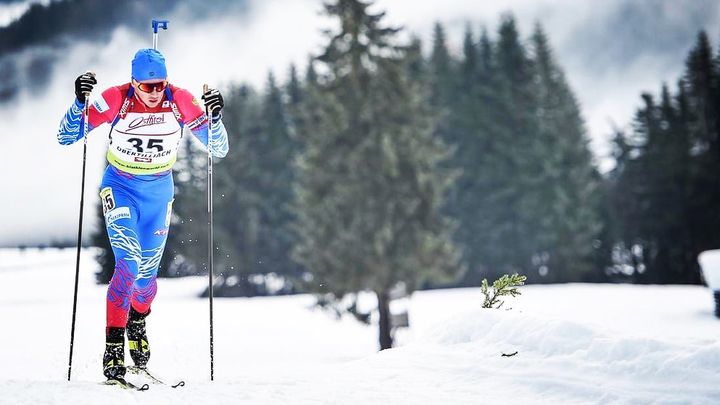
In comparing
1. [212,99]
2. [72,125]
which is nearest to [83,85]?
[72,125]

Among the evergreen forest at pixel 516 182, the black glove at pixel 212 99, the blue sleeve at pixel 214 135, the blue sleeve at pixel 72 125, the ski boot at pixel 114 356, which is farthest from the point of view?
the evergreen forest at pixel 516 182

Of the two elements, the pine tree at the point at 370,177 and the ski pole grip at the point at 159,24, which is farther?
the pine tree at the point at 370,177

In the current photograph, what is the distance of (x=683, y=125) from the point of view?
3177cm

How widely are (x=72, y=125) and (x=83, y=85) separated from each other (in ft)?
1.35

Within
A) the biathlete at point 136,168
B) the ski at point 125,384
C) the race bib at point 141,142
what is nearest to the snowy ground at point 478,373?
the ski at point 125,384

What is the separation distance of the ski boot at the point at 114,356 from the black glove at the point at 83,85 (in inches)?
77.5

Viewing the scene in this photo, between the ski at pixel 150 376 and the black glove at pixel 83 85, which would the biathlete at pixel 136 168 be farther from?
the ski at pixel 150 376

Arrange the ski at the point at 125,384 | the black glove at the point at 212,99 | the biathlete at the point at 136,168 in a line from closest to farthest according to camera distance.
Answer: the ski at the point at 125,384, the biathlete at the point at 136,168, the black glove at the point at 212,99

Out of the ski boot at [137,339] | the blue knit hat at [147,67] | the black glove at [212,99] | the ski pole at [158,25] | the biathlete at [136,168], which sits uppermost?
the ski pole at [158,25]

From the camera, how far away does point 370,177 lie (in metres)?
18.8

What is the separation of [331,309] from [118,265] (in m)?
14.3

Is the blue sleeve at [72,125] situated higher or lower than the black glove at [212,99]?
lower

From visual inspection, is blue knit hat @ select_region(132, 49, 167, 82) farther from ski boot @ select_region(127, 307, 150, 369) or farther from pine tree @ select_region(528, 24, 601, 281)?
pine tree @ select_region(528, 24, 601, 281)

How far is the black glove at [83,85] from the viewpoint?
4.85 metres
